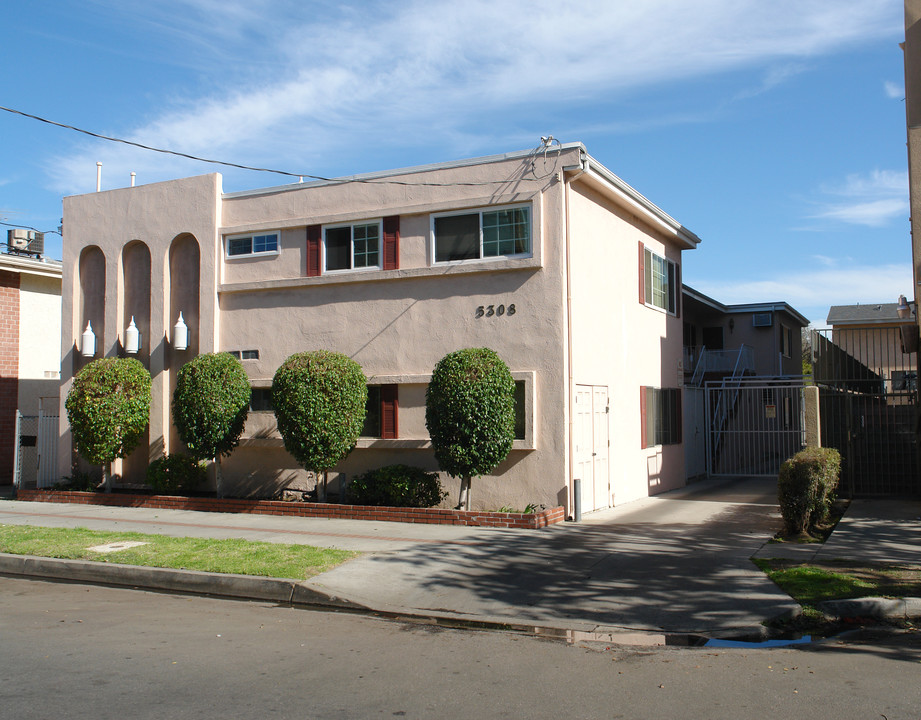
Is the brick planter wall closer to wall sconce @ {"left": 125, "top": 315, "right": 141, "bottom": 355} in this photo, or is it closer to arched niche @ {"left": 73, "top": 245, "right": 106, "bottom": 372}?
wall sconce @ {"left": 125, "top": 315, "right": 141, "bottom": 355}

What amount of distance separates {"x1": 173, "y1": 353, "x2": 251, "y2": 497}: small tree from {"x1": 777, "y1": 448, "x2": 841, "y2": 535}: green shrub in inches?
378

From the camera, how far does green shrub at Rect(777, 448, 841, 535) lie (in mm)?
11555

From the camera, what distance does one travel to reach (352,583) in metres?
9.23

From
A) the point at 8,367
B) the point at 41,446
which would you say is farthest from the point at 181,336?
the point at 8,367

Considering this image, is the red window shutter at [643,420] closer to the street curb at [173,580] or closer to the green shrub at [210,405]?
the green shrub at [210,405]

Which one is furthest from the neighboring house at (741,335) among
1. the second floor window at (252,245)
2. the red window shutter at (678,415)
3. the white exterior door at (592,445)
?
the second floor window at (252,245)

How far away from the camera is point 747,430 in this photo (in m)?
22.6

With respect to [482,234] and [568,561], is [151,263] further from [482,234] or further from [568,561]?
[568,561]

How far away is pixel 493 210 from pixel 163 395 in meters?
8.19

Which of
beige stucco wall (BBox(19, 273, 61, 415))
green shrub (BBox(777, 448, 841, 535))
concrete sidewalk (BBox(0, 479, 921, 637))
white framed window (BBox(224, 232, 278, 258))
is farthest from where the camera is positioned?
beige stucco wall (BBox(19, 273, 61, 415))

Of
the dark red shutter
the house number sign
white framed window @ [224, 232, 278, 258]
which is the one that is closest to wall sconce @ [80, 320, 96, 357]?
white framed window @ [224, 232, 278, 258]

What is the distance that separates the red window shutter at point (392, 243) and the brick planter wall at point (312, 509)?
455 centimetres

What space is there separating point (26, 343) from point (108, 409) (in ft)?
22.7

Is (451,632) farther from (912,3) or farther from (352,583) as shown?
(912,3)
